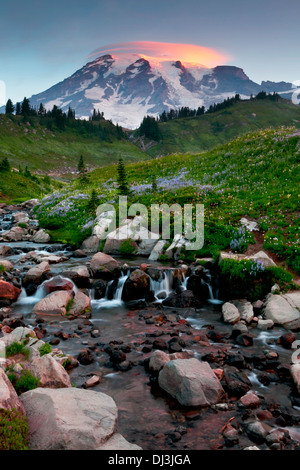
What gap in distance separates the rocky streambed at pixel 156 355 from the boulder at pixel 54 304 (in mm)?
47

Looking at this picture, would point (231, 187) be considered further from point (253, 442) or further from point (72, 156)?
point (72, 156)

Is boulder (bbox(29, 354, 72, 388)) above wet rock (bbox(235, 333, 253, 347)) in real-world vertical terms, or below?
above

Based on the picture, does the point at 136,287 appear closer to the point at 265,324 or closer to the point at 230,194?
the point at 265,324

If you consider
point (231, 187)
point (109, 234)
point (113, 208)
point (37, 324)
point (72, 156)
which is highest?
point (72, 156)

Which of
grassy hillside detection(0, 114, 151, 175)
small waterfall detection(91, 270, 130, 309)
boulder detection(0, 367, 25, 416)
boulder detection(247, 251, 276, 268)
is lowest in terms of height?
small waterfall detection(91, 270, 130, 309)

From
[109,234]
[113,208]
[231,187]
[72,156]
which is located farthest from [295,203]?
[72,156]

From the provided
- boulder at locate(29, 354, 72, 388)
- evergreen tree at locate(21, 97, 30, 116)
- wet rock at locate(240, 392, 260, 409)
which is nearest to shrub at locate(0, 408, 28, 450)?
boulder at locate(29, 354, 72, 388)

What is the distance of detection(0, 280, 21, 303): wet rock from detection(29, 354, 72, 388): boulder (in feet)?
24.1

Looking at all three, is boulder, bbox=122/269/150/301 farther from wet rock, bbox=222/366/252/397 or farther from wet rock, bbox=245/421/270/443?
wet rock, bbox=245/421/270/443

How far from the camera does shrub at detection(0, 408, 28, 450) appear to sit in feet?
15.3

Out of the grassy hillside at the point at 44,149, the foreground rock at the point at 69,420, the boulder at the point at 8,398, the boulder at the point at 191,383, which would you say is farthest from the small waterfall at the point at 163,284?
the grassy hillside at the point at 44,149

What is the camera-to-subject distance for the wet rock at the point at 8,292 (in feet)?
44.6

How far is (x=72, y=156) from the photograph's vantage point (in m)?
178

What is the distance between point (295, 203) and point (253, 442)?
1496 centimetres
